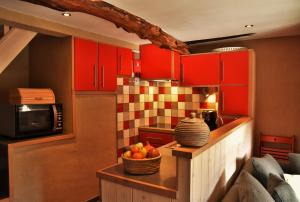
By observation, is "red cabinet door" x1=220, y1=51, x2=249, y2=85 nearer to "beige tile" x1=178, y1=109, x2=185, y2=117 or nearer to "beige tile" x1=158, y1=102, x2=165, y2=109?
"beige tile" x1=178, y1=109, x2=185, y2=117

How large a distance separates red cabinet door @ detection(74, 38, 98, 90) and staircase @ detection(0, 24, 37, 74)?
557 mm

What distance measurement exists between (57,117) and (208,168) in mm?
1714

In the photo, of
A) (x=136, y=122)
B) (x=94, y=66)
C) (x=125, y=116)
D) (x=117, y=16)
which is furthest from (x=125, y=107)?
(x=117, y=16)

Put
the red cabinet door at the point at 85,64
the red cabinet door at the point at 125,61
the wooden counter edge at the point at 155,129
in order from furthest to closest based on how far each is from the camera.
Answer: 1. the wooden counter edge at the point at 155,129
2. the red cabinet door at the point at 125,61
3. the red cabinet door at the point at 85,64

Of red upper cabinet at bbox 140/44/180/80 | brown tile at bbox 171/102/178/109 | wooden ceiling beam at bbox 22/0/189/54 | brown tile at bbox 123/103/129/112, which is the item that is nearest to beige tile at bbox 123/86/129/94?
brown tile at bbox 123/103/129/112

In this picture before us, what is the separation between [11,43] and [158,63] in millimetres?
1906

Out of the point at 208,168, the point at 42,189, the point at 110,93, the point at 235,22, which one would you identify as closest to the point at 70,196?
the point at 42,189

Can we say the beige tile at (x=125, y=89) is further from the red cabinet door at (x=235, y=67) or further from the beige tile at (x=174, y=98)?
the red cabinet door at (x=235, y=67)

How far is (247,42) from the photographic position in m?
3.37

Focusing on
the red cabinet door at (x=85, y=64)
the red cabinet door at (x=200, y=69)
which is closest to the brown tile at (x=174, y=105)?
the red cabinet door at (x=200, y=69)

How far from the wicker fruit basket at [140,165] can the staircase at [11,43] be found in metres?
1.83

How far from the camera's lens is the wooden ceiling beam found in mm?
1649

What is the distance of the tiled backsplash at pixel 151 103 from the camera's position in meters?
3.26

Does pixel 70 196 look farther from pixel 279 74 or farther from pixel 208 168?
pixel 279 74
